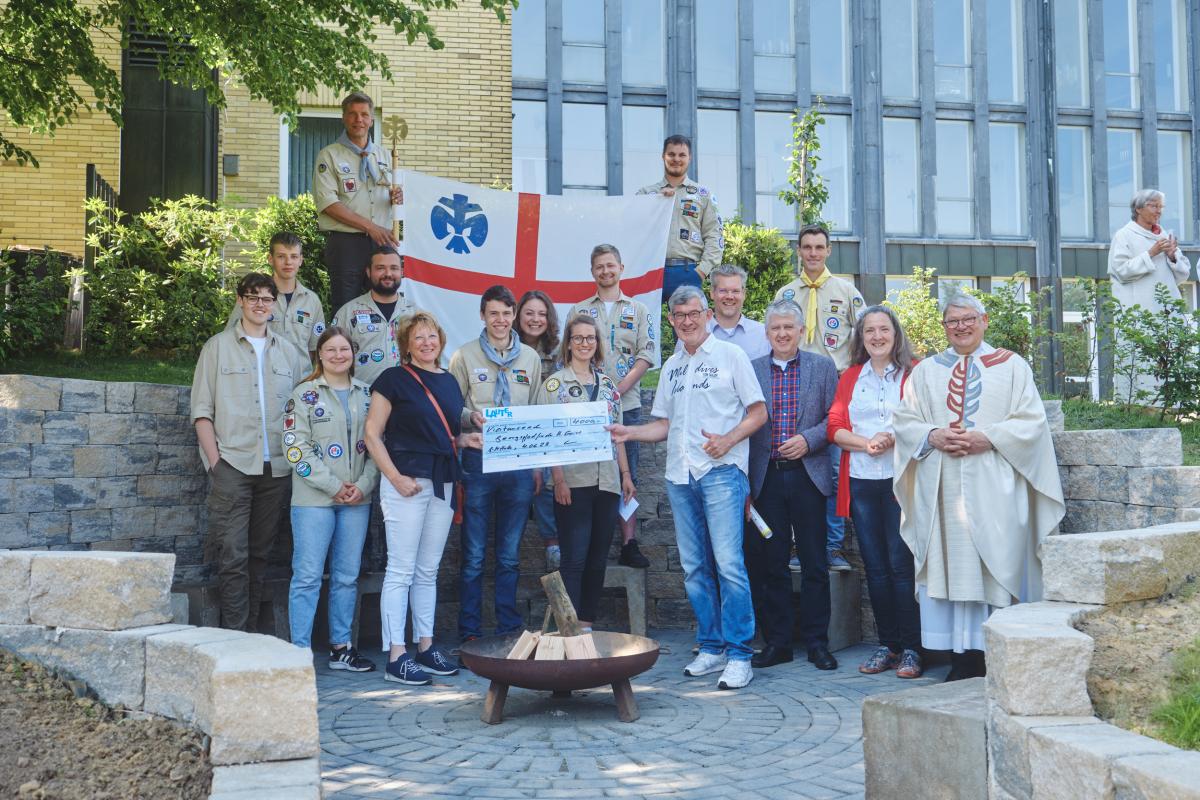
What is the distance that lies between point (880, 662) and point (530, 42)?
62.4 feet

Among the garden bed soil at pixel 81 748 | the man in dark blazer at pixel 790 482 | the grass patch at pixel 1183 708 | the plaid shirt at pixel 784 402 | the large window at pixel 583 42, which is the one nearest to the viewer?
the grass patch at pixel 1183 708

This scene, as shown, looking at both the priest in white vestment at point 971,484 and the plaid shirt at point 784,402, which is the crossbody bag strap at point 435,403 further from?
the priest in white vestment at point 971,484

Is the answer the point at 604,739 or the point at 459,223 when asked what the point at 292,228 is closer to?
the point at 459,223

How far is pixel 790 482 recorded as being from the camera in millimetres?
7379

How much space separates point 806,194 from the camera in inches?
523

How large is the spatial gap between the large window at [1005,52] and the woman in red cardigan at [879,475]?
69.1 ft

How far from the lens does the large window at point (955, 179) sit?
84.5 ft

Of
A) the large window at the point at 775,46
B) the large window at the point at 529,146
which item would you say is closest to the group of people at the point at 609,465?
the large window at the point at 529,146

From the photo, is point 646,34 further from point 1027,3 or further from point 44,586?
point 44,586

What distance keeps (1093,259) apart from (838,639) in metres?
21.2

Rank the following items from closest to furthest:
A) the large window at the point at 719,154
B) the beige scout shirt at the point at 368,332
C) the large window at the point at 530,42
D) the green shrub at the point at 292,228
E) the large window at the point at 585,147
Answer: the beige scout shirt at the point at 368,332 → the green shrub at the point at 292,228 → the large window at the point at 530,42 → the large window at the point at 585,147 → the large window at the point at 719,154

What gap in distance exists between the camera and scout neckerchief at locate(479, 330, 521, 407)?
7473 mm

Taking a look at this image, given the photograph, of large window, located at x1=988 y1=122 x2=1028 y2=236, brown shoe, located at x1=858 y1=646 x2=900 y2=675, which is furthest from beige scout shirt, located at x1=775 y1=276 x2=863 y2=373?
large window, located at x1=988 y1=122 x2=1028 y2=236

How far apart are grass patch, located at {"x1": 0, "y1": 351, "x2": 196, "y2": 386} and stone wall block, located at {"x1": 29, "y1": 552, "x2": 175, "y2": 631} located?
5.21 metres
